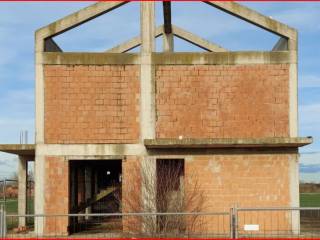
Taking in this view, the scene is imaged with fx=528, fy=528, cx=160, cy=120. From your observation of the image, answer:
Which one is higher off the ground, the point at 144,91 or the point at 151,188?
the point at 144,91

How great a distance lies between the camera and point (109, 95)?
1800 cm

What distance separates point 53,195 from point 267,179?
724 cm

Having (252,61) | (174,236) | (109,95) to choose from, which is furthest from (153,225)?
(252,61)

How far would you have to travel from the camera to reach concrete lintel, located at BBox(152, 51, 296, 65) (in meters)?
18.1

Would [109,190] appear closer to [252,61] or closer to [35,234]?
[35,234]

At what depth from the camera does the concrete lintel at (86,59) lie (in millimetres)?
18062

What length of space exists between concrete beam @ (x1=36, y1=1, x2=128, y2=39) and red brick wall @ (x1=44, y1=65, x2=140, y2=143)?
1.22 m

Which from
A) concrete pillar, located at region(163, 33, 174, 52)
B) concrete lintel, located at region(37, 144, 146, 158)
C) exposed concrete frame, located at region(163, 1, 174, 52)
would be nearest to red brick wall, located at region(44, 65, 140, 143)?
concrete lintel, located at region(37, 144, 146, 158)

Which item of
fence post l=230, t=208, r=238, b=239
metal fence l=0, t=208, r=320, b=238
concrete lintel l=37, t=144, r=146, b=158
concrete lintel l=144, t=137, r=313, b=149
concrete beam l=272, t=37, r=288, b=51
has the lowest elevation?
metal fence l=0, t=208, r=320, b=238

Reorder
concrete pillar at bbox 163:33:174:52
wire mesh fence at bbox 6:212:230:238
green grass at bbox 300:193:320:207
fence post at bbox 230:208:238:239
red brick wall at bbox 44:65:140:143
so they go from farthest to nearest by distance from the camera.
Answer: green grass at bbox 300:193:320:207 < concrete pillar at bbox 163:33:174:52 < red brick wall at bbox 44:65:140:143 < wire mesh fence at bbox 6:212:230:238 < fence post at bbox 230:208:238:239

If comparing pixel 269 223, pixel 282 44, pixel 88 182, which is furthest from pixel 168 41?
pixel 269 223

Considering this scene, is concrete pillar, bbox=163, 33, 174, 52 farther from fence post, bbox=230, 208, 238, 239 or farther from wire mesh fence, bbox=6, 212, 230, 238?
fence post, bbox=230, 208, 238, 239

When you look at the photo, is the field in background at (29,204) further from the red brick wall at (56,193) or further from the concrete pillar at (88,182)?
the red brick wall at (56,193)

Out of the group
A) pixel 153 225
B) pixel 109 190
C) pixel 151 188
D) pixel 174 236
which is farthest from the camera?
pixel 109 190
